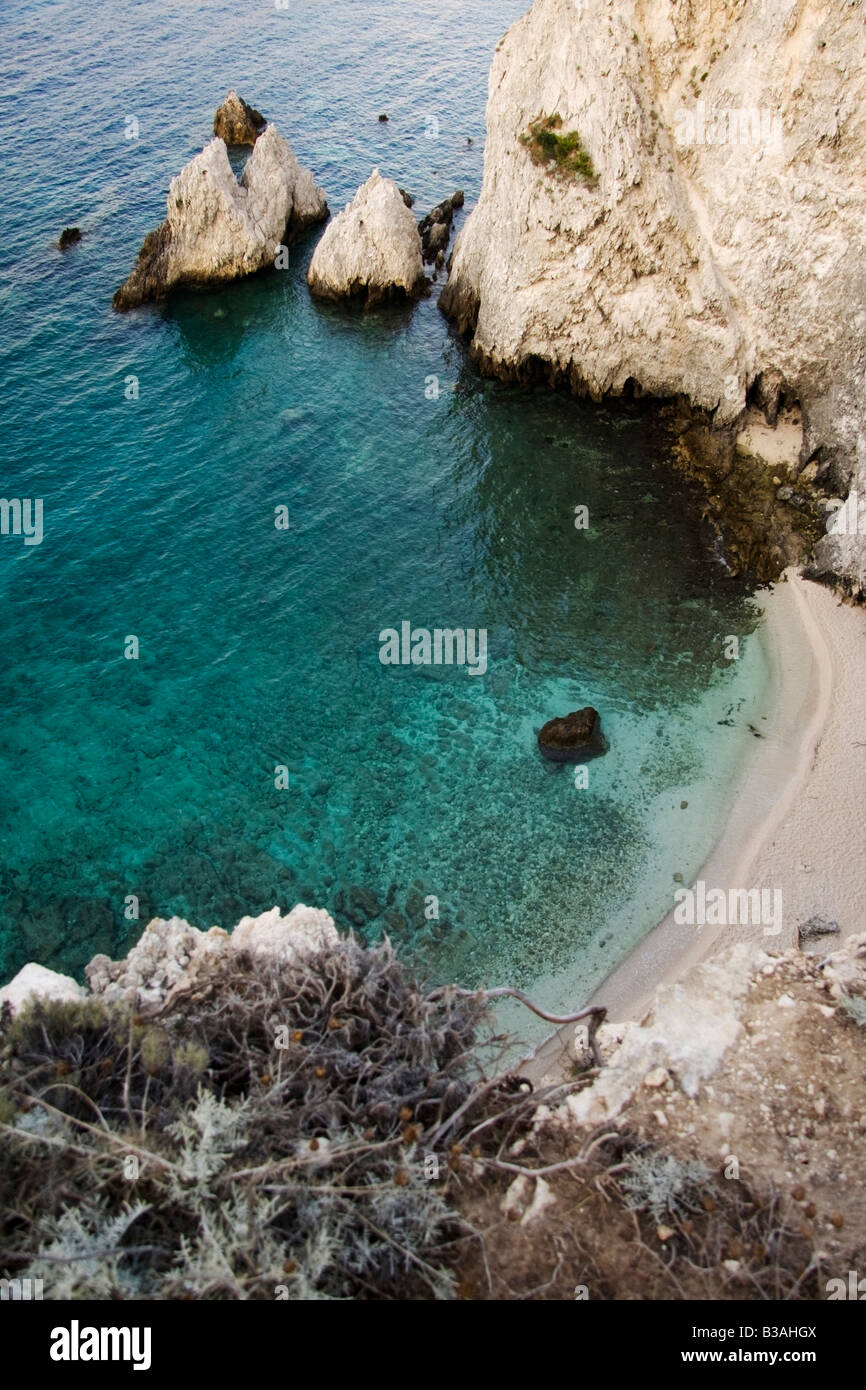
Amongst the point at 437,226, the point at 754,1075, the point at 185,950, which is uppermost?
the point at 437,226

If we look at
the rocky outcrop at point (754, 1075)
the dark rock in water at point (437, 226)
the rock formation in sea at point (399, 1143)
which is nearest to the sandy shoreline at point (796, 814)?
the rocky outcrop at point (754, 1075)

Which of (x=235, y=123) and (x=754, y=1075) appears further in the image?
(x=235, y=123)

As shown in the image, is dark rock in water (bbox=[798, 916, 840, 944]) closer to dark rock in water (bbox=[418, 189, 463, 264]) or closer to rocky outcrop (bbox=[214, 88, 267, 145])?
dark rock in water (bbox=[418, 189, 463, 264])

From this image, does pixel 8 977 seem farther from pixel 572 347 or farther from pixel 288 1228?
pixel 572 347

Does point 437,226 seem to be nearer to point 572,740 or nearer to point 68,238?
point 68,238

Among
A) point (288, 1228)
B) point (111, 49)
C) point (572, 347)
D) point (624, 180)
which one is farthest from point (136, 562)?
point (111, 49)


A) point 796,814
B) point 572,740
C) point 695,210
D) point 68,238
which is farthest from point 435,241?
point 796,814

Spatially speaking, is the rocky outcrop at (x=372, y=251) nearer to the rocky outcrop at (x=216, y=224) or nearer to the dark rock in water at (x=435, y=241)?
the dark rock in water at (x=435, y=241)
